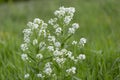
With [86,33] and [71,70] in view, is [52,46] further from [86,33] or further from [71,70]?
[86,33]

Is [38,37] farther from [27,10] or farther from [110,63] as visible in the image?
[27,10]

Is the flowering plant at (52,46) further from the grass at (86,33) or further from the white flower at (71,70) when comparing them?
the grass at (86,33)

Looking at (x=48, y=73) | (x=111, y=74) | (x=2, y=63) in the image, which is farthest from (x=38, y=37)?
(x=2, y=63)

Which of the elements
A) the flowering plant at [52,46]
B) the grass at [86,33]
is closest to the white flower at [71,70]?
the flowering plant at [52,46]

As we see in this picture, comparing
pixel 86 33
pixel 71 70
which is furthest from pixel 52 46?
pixel 86 33

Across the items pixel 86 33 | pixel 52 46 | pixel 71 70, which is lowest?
pixel 71 70

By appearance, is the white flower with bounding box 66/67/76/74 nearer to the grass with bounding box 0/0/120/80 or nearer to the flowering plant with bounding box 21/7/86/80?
the flowering plant with bounding box 21/7/86/80
